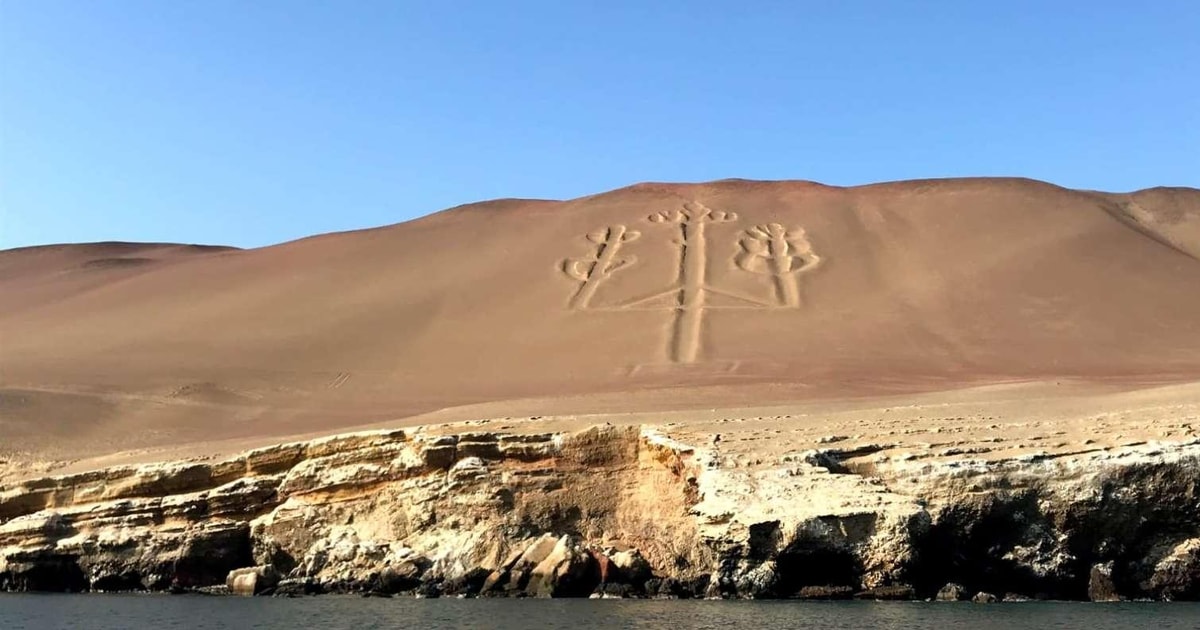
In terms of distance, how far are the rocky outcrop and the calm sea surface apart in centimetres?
86

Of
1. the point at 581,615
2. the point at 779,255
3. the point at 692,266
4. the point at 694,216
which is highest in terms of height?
the point at 694,216

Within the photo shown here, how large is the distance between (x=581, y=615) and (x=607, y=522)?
429 centimetres

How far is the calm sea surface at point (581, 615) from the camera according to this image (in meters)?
18.4

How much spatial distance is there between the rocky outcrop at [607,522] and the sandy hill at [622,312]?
915 centimetres

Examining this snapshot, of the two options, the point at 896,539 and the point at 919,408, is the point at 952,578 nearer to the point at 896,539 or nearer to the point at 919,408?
the point at 896,539

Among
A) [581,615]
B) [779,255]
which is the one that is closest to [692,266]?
[779,255]

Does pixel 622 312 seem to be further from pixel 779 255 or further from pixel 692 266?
pixel 779 255

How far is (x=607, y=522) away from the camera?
947 inches

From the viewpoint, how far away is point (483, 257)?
6288 cm

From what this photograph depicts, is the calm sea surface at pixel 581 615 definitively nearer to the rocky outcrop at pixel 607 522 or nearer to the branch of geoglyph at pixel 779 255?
the rocky outcrop at pixel 607 522

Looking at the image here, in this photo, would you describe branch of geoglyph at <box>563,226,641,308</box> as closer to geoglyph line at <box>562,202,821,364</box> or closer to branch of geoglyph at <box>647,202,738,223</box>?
geoglyph line at <box>562,202,821,364</box>

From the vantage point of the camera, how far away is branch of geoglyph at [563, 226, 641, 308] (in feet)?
182

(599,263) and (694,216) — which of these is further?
(694,216)

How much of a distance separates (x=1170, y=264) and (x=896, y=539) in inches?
1588
